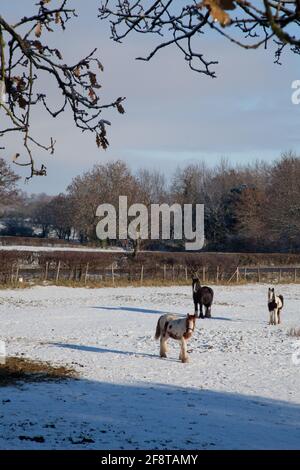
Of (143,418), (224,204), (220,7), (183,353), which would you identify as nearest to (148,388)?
(143,418)

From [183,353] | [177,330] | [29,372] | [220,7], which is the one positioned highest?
[220,7]

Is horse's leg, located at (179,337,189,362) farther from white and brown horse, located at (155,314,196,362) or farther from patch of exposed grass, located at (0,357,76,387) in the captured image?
patch of exposed grass, located at (0,357,76,387)

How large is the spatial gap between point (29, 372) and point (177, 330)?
389cm

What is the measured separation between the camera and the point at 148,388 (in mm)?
10992

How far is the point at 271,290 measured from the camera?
72.8 ft

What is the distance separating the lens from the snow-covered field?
25.2 feet

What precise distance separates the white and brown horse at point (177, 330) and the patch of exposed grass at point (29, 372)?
8.98 ft

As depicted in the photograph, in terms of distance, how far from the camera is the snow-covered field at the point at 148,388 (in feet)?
25.2

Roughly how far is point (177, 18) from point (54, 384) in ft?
27.8

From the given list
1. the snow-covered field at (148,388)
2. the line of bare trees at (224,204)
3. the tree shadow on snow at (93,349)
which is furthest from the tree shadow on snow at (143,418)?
the line of bare trees at (224,204)

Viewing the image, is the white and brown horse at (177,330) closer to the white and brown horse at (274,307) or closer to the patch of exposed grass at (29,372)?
the patch of exposed grass at (29,372)

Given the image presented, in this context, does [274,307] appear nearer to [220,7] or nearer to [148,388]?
[148,388]

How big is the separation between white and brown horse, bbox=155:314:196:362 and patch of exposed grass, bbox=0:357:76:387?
2.74 m
